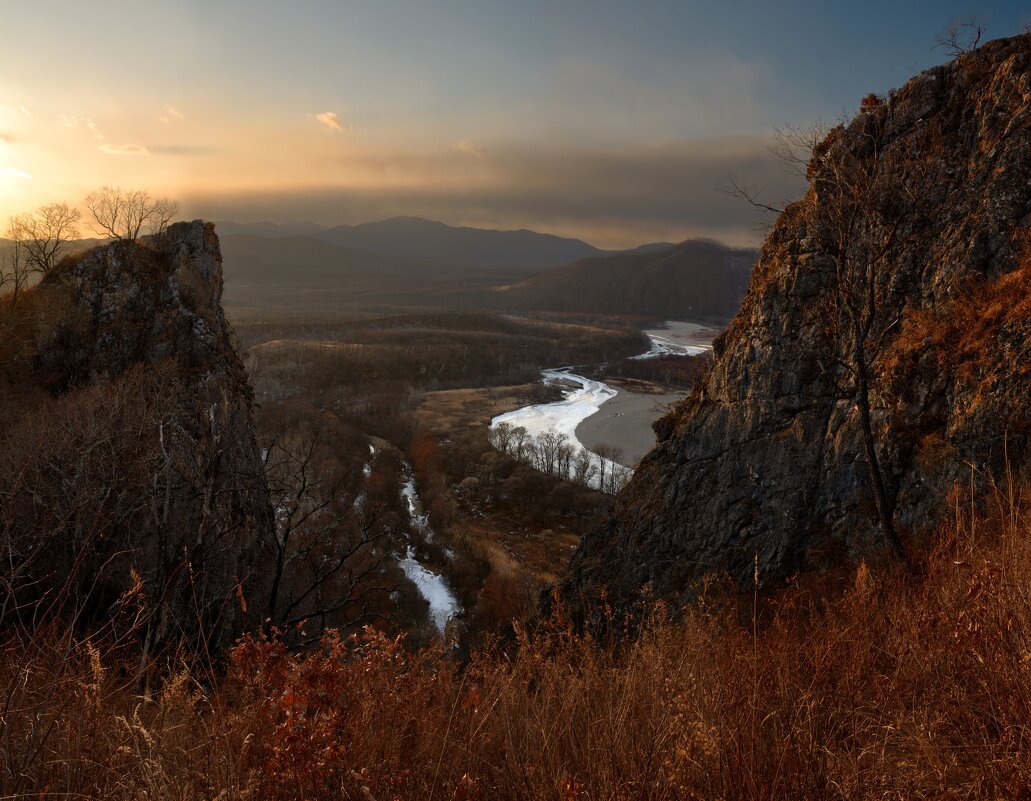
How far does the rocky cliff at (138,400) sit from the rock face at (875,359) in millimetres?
12173

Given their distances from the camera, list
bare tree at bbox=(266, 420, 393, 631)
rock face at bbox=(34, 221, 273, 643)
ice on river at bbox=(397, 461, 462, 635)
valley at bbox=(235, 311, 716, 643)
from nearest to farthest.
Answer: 1. rock face at bbox=(34, 221, 273, 643)
2. bare tree at bbox=(266, 420, 393, 631)
3. ice on river at bbox=(397, 461, 462, 635)
4. valley at bbox=(235, 311, 716, 643)

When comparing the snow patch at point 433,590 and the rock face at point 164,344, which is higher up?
the rock face at point 164,344

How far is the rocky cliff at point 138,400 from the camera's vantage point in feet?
43.5

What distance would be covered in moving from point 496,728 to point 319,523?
33.6 metres

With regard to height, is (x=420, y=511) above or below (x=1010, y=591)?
below

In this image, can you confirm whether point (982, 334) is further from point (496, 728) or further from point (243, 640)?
point (243, 640)

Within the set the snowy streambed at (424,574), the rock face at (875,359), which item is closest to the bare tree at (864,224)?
the rock face at (875,359)

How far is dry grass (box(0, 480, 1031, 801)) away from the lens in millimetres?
2322

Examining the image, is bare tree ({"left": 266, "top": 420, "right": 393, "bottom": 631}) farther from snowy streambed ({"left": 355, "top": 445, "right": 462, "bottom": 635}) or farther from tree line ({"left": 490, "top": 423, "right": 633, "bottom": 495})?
tree line ({"left": 490, "top": 423, "right": 633, "bottom": 495})

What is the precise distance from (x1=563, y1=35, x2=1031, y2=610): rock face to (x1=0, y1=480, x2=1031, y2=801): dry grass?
599 centimetres

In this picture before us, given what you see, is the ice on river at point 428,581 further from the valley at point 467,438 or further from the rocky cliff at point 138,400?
the rocky cliff at point 138,400

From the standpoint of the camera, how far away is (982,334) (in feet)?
36.0

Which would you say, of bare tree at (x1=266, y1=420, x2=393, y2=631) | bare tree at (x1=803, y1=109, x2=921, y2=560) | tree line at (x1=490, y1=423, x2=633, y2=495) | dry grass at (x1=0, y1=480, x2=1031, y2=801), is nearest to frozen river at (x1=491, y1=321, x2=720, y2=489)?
tree line at (x1=490, y1=423, x2=633, y2=495)

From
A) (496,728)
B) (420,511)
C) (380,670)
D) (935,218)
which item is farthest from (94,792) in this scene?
(420,511)
